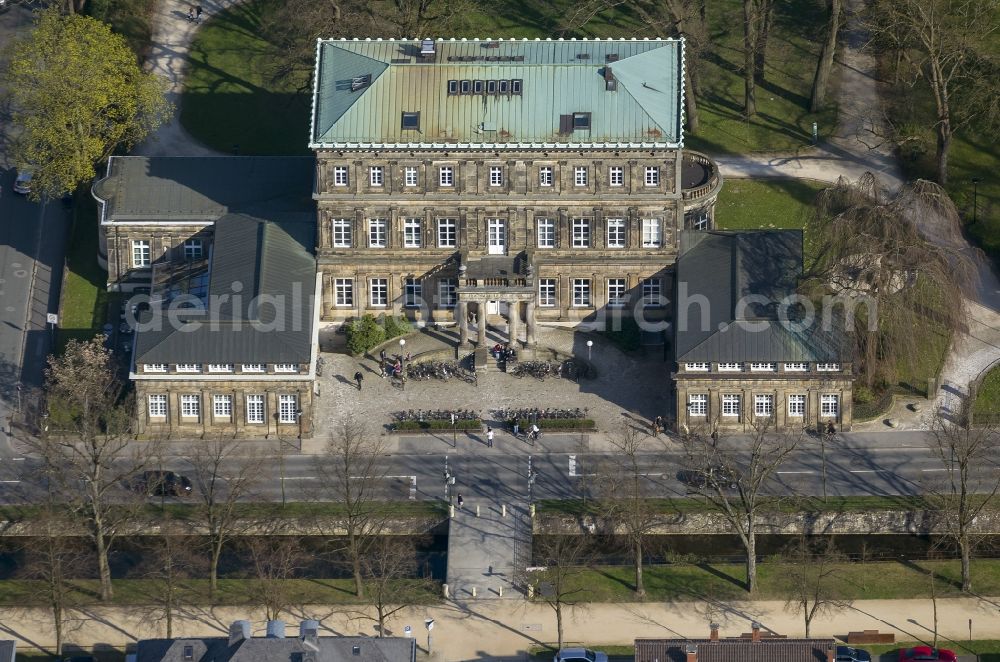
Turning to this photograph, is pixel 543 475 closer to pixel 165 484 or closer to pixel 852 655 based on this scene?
pixel 165 484

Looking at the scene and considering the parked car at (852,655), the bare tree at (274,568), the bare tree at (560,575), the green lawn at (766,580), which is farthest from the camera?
the green lawn at (766,580)

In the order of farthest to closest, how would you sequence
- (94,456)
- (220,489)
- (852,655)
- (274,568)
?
(220,489)
(274,568)
(94,456)
(852,655)

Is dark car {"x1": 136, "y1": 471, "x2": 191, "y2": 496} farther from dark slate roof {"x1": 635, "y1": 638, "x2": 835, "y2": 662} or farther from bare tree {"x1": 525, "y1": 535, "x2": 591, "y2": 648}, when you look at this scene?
dark slate roof {"x1": 635, "y1": 638, "x2": 835, "y2": 662}

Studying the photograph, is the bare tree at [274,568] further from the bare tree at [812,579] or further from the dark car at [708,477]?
the bare tree at [812,579]

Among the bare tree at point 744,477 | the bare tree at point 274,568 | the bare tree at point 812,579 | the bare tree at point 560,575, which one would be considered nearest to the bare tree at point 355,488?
the bare tree at point 274,568

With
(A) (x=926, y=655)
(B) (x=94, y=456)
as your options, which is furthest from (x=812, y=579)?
(B) (x=94, y=456)

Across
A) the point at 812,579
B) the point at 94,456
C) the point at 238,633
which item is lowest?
the point at 238,633

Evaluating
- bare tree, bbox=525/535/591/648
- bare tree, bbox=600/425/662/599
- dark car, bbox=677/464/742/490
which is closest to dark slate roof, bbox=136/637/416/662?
bare tree, bbox=525/535/591/648
